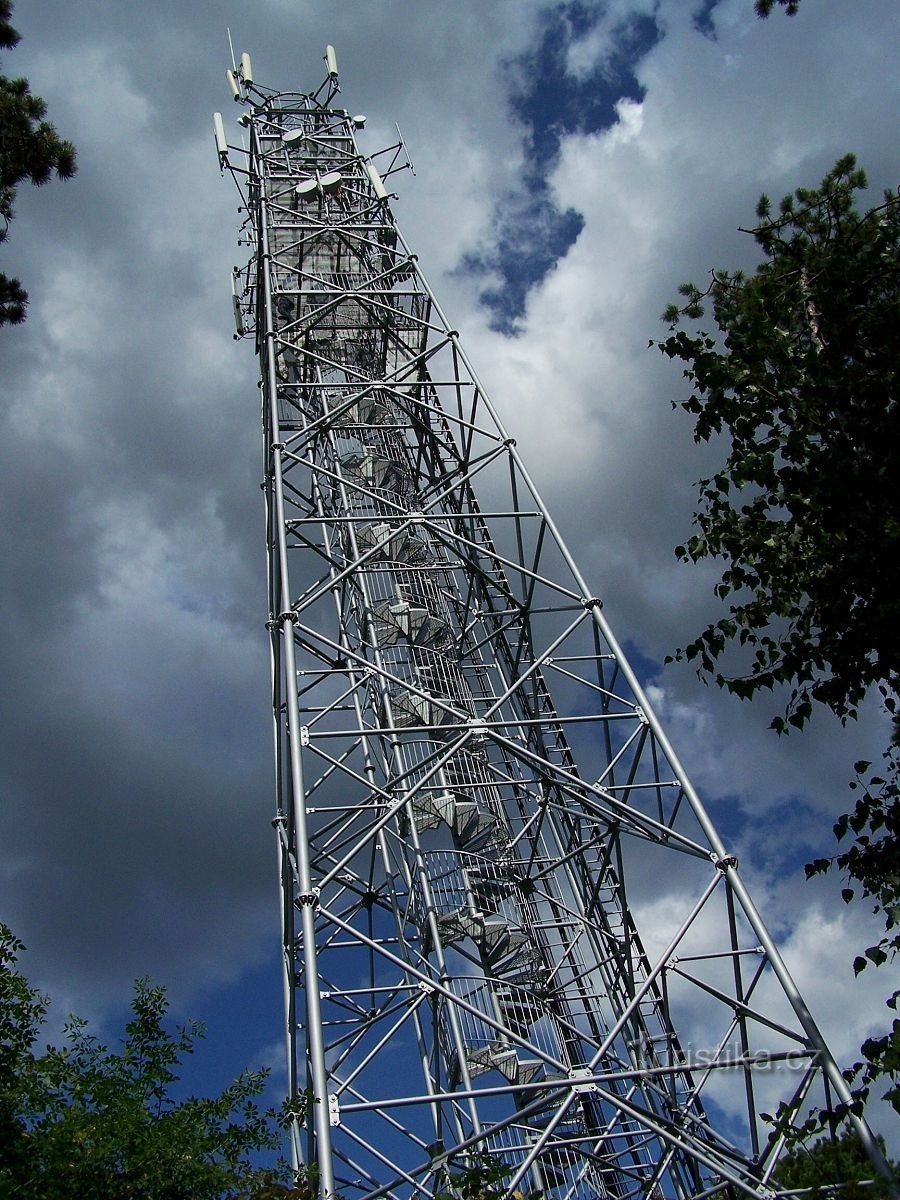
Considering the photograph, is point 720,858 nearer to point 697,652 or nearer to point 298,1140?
point 697,652

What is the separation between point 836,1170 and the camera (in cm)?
857

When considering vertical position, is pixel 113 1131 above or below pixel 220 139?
below

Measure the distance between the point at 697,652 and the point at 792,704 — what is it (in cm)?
97

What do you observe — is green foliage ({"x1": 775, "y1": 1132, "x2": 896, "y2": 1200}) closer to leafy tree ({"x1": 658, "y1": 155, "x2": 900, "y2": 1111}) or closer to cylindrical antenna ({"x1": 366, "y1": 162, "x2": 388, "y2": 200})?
leafy tree ({"x1": 658, "y1": 155, "x2": 900, "y2": 1111})

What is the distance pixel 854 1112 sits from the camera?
24.8 feet

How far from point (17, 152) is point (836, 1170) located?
11.4 m

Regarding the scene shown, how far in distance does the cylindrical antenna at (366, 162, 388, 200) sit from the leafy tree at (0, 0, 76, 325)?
807 cm

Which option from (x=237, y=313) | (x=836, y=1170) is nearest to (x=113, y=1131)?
(x=836, y=1170)

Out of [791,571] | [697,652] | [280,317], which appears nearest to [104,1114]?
[697,652]

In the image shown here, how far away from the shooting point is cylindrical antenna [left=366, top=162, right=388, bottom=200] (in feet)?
61.3

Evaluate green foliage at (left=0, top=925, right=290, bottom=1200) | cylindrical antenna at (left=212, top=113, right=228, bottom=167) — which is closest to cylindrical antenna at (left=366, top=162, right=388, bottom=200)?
cylindrical antenna at (left=212, top=113, right=228, bottom=167)

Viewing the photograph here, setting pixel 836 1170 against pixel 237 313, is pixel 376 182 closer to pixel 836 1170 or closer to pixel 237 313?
pixel 237 313

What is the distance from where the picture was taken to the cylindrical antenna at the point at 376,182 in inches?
736

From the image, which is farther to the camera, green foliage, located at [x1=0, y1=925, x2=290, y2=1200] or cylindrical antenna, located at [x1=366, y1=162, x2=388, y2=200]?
cylindrical antenna, located at [x1=366, y1=162, x2=388, y2=200]
